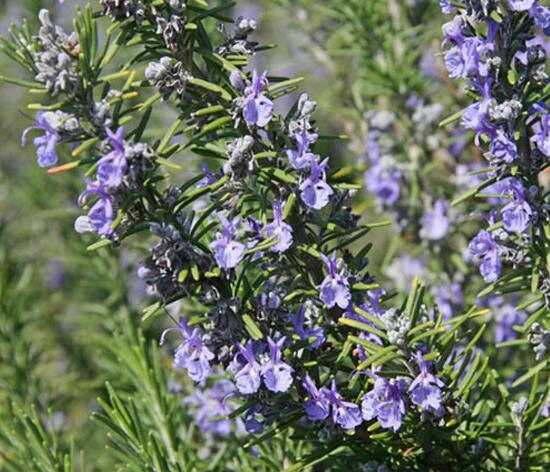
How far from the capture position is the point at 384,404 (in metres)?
0.71

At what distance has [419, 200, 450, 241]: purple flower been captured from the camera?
1.29 m

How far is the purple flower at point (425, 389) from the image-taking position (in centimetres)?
71

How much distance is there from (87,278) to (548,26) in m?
1.08

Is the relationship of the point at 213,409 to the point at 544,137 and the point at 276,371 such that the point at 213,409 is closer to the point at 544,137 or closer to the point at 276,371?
the point at 276,371

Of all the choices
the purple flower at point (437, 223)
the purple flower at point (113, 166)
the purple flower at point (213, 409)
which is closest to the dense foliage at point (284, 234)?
the purple flower at point (113, 166)

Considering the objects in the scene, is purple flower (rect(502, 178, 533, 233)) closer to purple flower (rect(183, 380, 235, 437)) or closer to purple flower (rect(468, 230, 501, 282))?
purple flower (rect(468, 230, 501, 282))

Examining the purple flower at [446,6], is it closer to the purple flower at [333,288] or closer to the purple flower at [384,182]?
the purple flower at [333,288]

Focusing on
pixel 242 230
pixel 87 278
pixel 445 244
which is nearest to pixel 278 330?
pixel 242 230

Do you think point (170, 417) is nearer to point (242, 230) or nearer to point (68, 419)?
point (242, 230)

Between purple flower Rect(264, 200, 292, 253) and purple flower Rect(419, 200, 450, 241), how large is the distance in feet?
1.96

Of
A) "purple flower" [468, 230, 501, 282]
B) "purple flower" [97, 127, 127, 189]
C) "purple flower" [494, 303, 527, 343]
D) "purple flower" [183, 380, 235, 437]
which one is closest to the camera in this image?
"purple flower" [97, 127, 127, 189]

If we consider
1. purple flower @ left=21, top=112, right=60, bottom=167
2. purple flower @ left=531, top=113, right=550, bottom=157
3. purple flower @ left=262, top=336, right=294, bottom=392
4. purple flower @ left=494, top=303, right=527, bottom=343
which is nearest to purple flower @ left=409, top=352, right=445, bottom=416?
purple flower @ left=262, top=336, right=294, bottom=392

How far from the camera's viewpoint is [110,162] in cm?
66

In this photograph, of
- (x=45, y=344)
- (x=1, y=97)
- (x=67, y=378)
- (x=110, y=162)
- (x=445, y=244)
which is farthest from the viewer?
(x=1, y=97)
